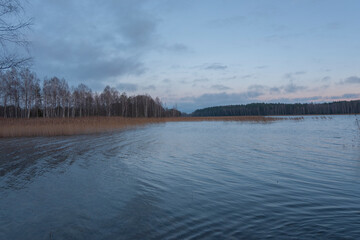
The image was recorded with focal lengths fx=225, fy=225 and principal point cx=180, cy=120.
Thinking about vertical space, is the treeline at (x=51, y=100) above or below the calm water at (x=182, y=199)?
above

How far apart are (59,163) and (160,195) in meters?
6.66

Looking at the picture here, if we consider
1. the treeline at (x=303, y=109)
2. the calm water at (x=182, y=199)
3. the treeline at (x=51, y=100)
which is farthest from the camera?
the treeline at (x=303, y=109)

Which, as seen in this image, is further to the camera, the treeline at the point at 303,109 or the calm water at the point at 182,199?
the treeline at the point at 303,109

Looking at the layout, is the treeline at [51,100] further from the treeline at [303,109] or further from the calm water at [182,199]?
the treeline at [303,109]

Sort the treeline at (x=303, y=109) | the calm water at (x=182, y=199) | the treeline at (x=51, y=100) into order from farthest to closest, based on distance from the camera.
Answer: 1. the treeline at (x=303, y=109)
2. the treeline at (x=51, y=100)
3. the calm water at (x=182, y=199)

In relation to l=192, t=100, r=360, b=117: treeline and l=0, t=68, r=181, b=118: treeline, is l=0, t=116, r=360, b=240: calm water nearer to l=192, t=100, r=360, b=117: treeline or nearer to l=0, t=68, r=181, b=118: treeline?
l=0, t=68, r=181, b=118: treeline

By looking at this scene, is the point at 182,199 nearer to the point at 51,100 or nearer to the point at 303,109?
the point at 51,100

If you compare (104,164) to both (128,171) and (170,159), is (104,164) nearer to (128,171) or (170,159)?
(128,171)

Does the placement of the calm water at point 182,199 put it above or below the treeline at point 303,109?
below

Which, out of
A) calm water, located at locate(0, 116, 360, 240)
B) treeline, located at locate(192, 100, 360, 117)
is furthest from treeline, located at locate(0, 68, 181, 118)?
treeline, located at locate(192, 100, 360, 117)

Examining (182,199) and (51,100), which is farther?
(51,100)

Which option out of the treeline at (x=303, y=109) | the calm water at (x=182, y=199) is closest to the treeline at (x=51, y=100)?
the calm water at (x=182, y=199)

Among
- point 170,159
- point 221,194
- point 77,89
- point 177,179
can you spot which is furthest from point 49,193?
point 77,89

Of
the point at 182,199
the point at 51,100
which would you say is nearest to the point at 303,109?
the point at 51,100
